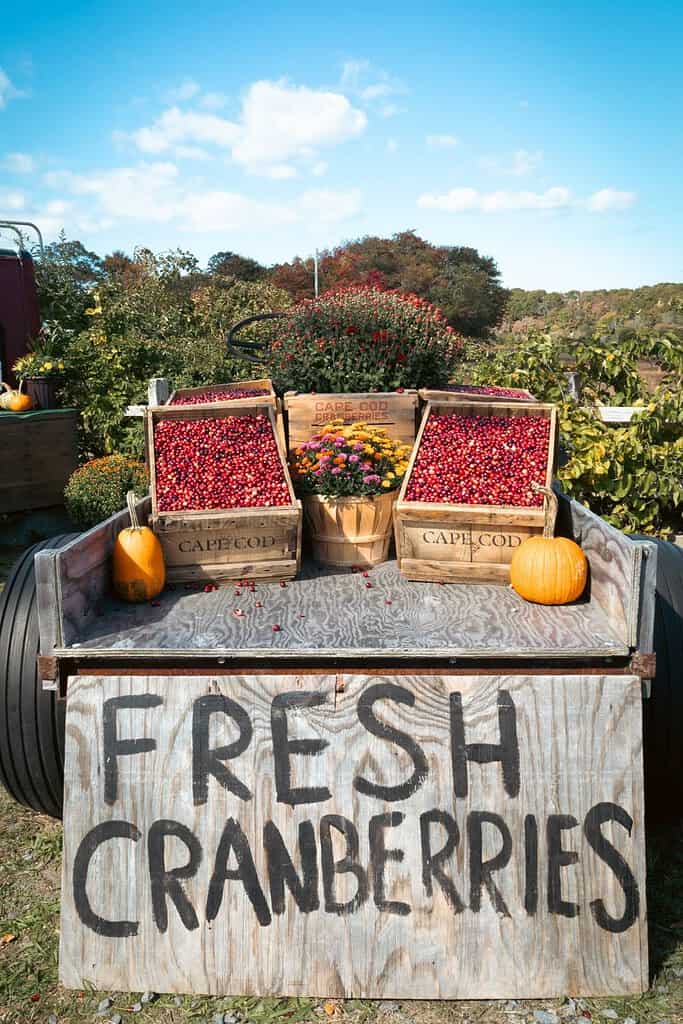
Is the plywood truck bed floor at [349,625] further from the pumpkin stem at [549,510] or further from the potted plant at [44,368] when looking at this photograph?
the potted plant at [44,368]

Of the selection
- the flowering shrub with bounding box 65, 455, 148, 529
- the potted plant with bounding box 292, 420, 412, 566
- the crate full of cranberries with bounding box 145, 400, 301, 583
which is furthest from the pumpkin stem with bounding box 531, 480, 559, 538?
the flowering shrub with bounding box 65, 455, 148, 529

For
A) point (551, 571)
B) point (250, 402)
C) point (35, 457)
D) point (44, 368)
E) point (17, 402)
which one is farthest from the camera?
point (44, 368)

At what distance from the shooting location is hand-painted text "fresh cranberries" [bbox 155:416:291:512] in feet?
11.0

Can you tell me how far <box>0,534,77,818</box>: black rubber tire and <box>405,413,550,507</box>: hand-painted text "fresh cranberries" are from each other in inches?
62.4

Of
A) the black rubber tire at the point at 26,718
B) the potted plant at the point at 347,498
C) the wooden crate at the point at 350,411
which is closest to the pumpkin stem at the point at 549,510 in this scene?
the potted plant at the point at 347,498

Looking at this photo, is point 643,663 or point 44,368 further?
point 44,368

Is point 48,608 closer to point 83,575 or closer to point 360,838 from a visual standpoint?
point 83,575

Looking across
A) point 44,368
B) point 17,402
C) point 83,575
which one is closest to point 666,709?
point 83,575

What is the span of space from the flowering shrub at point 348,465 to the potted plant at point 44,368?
606 cm

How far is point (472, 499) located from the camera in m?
3.33

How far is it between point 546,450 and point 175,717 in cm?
202

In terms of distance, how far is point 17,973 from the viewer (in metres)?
2.56

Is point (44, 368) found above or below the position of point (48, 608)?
above

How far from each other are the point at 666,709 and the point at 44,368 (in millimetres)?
8534
